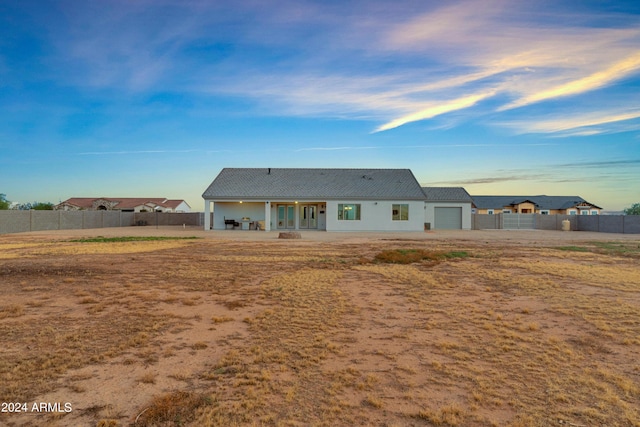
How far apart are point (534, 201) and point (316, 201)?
168 feet

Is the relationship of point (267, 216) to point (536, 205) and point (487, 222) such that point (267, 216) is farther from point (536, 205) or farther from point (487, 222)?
point (536, 205)

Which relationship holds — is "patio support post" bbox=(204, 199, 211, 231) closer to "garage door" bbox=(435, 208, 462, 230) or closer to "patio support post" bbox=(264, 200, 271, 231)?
"patio support post" bbox=(264, 200, 271, 231)

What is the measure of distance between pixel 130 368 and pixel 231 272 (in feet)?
20.1

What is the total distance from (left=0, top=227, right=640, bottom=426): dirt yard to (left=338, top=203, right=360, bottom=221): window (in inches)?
773

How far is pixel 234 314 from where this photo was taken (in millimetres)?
6160

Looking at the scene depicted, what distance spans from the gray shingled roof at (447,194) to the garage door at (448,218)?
931 millimetres

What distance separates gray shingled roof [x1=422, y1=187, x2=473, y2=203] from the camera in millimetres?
34844

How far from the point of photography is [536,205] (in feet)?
206

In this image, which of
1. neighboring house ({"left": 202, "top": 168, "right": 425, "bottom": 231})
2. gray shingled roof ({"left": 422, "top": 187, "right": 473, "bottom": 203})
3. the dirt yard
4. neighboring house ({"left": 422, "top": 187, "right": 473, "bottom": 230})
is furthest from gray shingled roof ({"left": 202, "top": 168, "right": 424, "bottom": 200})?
the dirt yard

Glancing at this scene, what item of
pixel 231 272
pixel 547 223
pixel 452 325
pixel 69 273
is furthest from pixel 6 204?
pixel 547 223

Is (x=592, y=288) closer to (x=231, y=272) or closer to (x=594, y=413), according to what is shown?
(x=594, y=413)

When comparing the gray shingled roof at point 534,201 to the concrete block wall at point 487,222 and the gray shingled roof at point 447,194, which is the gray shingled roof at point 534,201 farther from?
the gray shingled roof at point 447,194

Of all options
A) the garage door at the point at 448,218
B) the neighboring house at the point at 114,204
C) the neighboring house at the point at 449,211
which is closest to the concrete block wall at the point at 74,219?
the neighboring house at the point at 449,211

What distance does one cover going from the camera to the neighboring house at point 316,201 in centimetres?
2888
